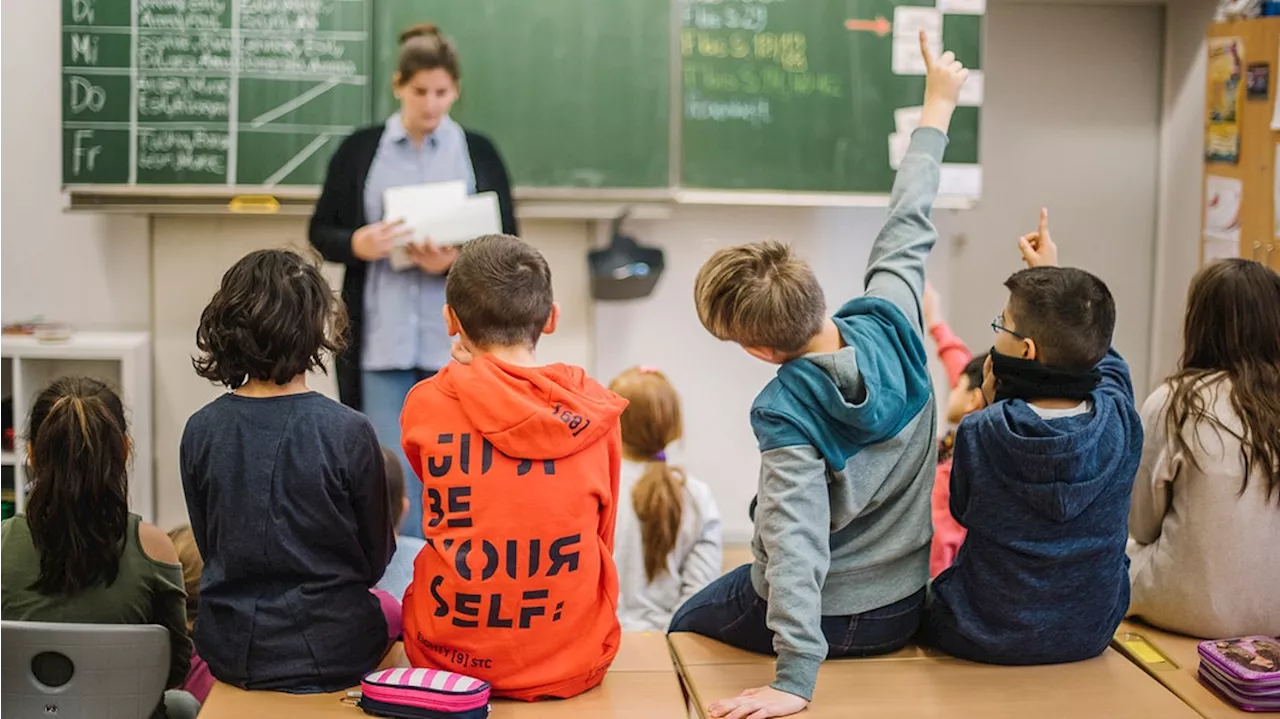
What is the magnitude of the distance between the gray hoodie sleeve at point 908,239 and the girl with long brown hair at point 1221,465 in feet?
1.92

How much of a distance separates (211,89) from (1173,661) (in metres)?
3.30

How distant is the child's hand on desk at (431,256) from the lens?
3689mm

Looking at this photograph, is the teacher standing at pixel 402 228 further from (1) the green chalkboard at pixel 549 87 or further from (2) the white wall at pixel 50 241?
(2) the white wall at pixel 50 241

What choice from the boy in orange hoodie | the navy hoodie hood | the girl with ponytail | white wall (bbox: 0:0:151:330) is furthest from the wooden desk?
white wall (bbox: 0:0:151:330)

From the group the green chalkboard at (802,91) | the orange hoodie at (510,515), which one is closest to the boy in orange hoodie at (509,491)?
the orange hoodie at (510,515)

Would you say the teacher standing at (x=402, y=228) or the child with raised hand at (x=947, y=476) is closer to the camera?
the child with raised hand at (x=947, y=476)

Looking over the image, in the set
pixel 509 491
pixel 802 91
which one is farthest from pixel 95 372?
pixel 509 491

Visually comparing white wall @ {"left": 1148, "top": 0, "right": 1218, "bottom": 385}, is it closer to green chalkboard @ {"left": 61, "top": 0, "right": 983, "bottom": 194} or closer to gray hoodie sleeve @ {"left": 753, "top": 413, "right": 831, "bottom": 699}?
green chalkboard @ {"left": 61, "top": 0, "right": 983, "bottom": 194}

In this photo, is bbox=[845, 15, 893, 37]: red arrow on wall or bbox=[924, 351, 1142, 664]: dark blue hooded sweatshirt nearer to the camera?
bbox=[924, 351, 1142, 664]: dark blue hooded sweatshirt

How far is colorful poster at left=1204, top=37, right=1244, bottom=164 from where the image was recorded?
169 inches

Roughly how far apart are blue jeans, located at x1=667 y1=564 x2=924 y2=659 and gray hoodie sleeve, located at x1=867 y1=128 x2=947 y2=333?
54 centimetres

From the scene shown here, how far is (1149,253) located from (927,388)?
3.34 metres

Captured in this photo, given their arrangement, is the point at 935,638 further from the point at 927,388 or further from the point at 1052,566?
the point at 927,388

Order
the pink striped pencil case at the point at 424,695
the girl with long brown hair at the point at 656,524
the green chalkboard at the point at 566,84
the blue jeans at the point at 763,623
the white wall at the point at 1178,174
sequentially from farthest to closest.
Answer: the white wall at the point at 1178,174 < the green chalkboard at the point at 566,84 < the girl with long brown hair at the point at 656,524 < the blue jeans at the point at 763,623 < the pink striped pencil case at the point at 424,695
